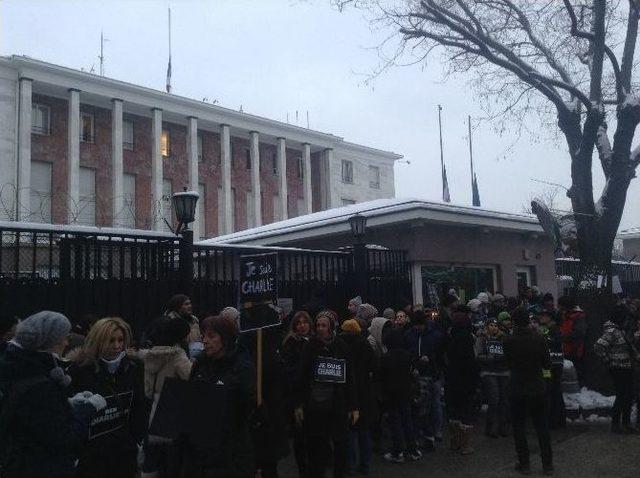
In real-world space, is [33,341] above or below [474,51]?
below

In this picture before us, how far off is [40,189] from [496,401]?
35.5 meters

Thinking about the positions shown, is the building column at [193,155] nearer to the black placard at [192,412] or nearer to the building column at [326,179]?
the building column at [326,179]

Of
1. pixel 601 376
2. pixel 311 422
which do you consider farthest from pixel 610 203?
pixel 311 422

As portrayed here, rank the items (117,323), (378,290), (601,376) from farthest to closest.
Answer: (378,290) → (601,376) → (117,323)

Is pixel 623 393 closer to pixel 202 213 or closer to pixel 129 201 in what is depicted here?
pixel 129 201

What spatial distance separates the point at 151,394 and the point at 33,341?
1568 mm

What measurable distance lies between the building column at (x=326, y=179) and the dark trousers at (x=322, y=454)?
47927 mm

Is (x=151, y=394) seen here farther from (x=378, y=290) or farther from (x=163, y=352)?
(x=378, y=290)

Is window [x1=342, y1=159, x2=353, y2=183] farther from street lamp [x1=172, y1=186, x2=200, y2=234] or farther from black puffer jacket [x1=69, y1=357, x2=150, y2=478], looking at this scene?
black puffer jacket [x1=69, y1=357, x2=150, y2=478]

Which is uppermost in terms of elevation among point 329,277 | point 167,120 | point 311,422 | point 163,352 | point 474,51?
point 167,120

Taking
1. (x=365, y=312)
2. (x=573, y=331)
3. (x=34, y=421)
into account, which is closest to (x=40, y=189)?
(x=365, y=312)

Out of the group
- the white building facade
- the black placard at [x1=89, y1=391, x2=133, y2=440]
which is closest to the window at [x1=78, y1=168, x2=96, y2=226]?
the white building facade

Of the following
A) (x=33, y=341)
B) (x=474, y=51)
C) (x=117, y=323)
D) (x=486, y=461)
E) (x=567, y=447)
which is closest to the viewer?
(x=33, y=341)

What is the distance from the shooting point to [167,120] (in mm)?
44781
